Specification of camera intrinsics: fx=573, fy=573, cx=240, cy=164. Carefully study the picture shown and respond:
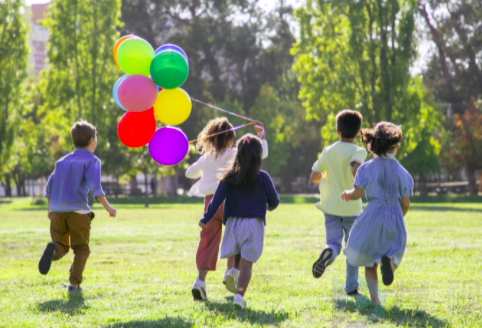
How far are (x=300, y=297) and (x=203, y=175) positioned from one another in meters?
1.59

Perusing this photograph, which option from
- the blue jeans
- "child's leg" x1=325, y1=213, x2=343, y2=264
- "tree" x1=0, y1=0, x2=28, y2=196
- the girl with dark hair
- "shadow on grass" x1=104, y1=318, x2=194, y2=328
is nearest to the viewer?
"shadow on grass" x1=104, y1=318, x2=194, y2=328

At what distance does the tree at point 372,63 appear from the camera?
2589 centimetres

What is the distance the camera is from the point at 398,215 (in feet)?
15.9

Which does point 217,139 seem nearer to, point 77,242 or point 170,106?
point 170,106

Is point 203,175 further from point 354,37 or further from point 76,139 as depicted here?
point 354,37

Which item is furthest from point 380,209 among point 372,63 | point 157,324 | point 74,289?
point 372,63

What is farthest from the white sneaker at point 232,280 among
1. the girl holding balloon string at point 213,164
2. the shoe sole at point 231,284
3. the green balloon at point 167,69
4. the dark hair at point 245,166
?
the green balloon at point 167,69

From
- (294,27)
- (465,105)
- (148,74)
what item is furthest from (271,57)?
(148,74)

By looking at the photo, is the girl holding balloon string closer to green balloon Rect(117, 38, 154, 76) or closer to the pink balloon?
the pink balloon

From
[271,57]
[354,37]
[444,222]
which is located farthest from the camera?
[271,57]

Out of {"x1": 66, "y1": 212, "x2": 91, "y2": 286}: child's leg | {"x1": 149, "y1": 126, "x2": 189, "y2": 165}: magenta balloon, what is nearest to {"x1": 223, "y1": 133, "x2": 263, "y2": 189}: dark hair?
{"x1": 149, "y1": 126, "x2": 189, "y2": 165}: magenta balloon

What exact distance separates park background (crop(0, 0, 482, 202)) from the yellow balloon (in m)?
19.1

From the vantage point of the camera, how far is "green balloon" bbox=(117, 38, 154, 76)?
6.34 meters

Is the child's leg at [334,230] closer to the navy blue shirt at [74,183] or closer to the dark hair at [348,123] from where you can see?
the dark hair at [348,123]
